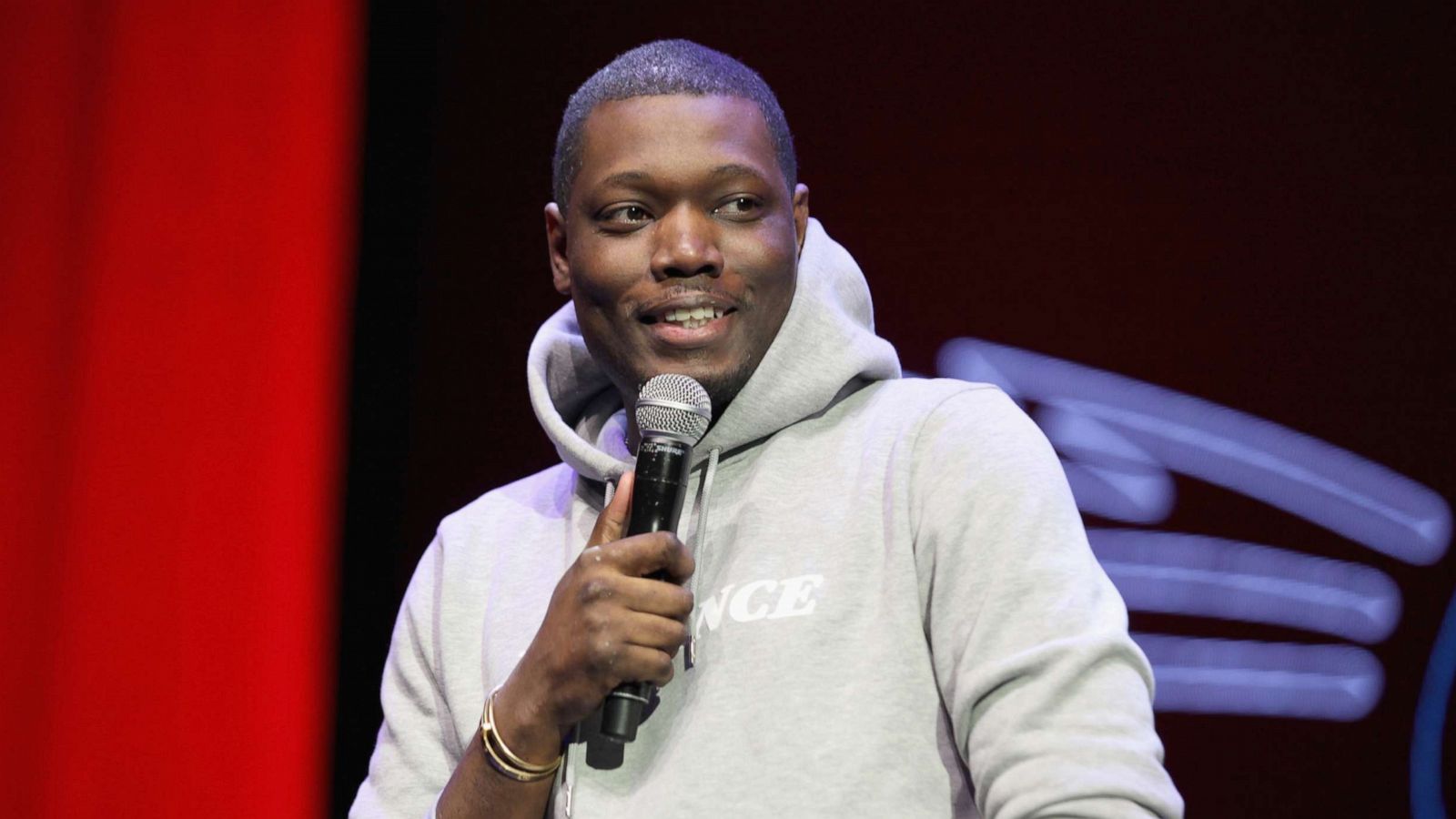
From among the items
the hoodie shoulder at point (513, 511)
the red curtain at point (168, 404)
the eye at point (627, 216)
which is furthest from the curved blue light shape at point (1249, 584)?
the red curtain at point (168, 404)

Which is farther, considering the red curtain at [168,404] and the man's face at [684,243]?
the red curtain at [168,404]

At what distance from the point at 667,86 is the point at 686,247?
8.1 inches

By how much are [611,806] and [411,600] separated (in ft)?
1.48

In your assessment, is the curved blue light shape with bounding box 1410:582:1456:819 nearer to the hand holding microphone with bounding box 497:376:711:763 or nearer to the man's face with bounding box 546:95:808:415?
the man's face with bounding box 546:95:808:415

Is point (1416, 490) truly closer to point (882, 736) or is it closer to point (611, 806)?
point (882, 736)

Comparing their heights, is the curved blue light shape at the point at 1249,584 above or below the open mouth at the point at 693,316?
below

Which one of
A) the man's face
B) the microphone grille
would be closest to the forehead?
the man's face

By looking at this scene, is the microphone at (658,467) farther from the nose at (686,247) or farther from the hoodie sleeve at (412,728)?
the hoodie sleeve at (412,728)

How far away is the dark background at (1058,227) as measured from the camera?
2.02 meters

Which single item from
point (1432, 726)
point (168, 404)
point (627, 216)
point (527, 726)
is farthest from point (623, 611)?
point (1432, 726)

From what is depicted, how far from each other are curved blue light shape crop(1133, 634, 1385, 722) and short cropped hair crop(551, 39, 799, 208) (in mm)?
1046

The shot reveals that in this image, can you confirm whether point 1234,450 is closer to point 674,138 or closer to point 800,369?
point 800,369

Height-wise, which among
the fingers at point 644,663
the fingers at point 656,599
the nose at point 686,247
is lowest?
the fingers at point 644,663

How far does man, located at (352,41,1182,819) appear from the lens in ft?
3.42
